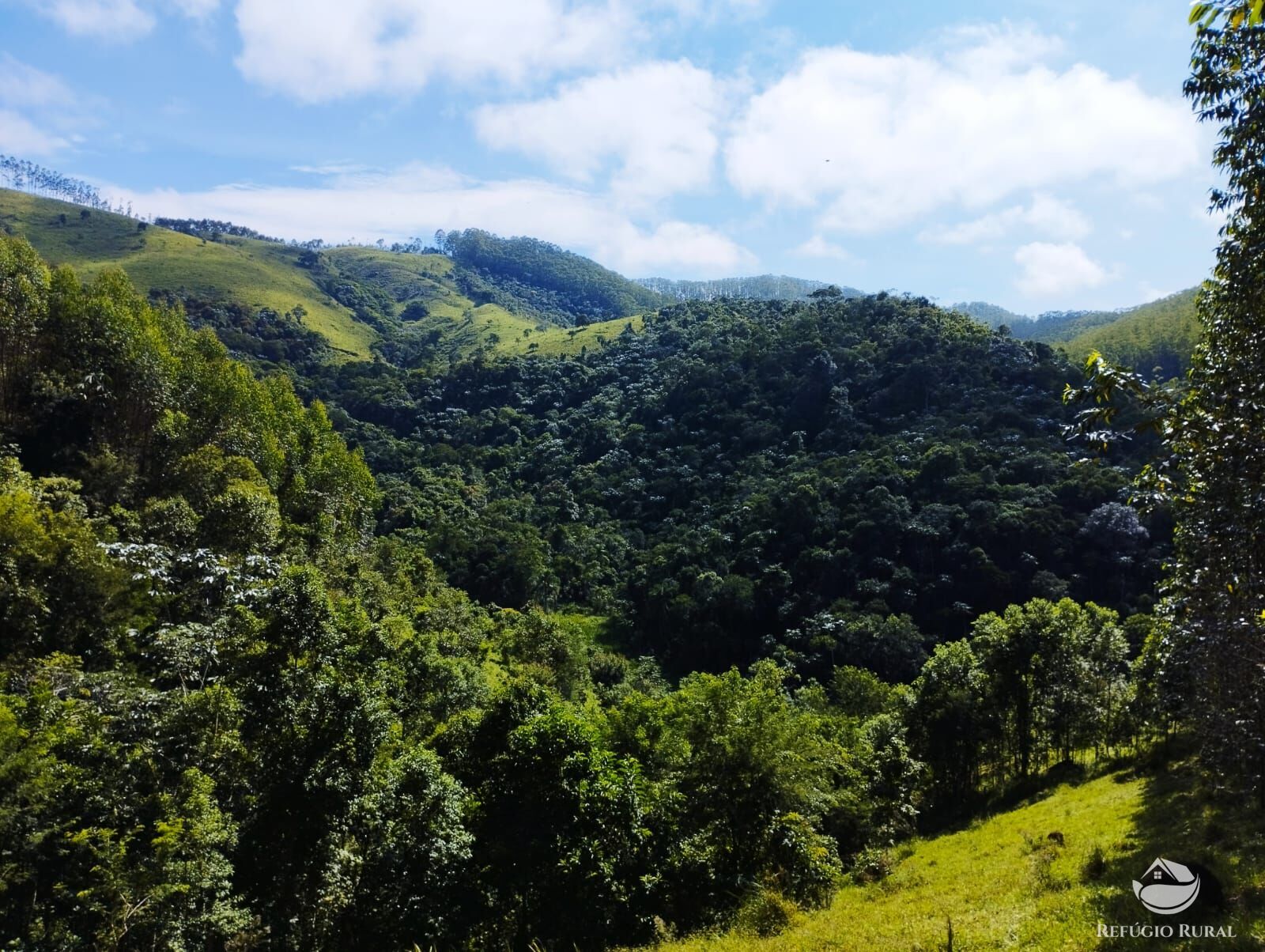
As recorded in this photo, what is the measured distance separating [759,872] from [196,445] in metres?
46.3

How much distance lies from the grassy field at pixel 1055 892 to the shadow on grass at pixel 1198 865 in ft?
0.11

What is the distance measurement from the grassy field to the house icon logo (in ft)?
0.63

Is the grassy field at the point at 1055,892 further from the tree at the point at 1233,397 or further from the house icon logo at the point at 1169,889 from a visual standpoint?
the tree at the point at 1233,397

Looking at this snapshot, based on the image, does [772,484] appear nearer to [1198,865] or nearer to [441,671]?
[441,671]

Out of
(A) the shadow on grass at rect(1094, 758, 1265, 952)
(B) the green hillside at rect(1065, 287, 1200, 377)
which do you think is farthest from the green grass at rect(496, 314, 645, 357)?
(A) the shadow on grass at rect(1094, 758, 1265, 952)

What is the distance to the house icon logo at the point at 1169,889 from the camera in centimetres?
1042

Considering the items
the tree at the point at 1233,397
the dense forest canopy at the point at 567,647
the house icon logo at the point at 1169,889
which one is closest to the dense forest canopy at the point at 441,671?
the dense forest canopy at the point at 567,647

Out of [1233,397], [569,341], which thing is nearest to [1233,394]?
[1233,397]

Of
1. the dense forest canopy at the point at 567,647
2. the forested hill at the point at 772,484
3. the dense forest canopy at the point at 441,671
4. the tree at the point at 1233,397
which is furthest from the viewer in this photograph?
the forested hill at the point at 772,484

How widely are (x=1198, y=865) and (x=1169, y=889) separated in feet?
3.92

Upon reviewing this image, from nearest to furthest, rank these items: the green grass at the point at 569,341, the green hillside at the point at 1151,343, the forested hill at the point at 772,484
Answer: the forested hill at the point at 772,484 < the green hillside at the point at 1151,343 < the green grass at the point at 569,341

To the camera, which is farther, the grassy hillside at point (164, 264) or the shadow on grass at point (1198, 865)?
the grassy hillside at point (164, 264)

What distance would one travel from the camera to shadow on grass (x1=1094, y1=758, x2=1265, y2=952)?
9.63m

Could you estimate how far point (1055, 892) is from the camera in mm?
13836
